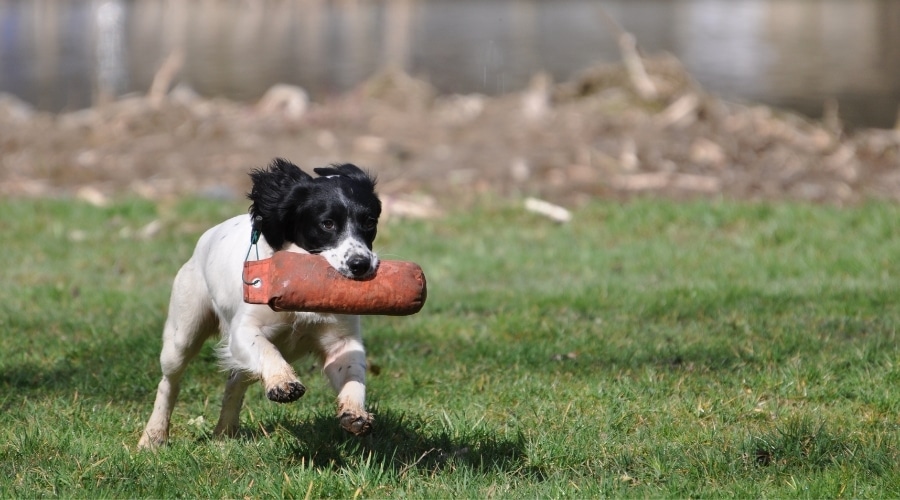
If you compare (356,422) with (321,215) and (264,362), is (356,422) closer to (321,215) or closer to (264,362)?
(264,362)

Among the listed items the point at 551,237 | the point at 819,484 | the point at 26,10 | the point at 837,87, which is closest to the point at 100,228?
the point at 551,237

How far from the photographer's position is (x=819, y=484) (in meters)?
4.33

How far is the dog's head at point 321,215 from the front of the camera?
4543 mm

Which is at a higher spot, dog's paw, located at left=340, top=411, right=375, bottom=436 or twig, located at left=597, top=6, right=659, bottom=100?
dog's paw, located at left=340, top=411, right=375, bottom=436

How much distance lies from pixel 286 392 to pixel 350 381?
0.38 m

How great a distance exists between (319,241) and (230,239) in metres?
0.62

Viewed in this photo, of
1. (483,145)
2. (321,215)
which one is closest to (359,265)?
(321,215)

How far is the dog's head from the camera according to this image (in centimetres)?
454

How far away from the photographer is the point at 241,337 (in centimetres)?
467

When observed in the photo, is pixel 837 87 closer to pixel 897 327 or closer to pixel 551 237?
pixel 551 237

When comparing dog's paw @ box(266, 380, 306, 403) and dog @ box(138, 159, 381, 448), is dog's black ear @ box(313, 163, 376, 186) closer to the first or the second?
dog @ box(138, 159, 381, 448)

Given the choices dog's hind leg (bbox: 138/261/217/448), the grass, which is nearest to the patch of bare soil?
the grass

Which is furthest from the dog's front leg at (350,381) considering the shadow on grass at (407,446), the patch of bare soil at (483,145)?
the patch of bare soil at (483,145)

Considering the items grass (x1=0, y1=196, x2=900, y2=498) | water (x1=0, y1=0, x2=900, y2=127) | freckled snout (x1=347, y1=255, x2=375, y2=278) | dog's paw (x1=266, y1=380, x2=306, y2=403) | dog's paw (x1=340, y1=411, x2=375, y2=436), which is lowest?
water (x1=0, y1=0, x2=900, y2=127)
